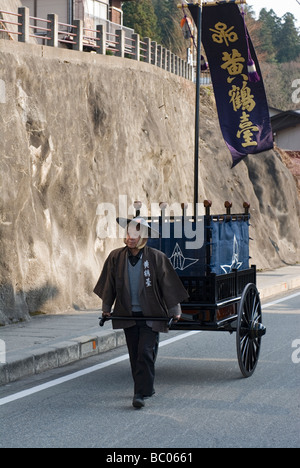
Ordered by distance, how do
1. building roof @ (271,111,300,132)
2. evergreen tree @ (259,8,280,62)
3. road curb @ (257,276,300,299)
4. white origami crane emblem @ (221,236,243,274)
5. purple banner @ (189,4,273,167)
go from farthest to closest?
evergreen tree @ (259,8,280,62)
building roof @ (271,111,300,132)
road curb @ (257,276,300,299)
purple banner @ (189,4,273,167)
white origami crane emblem @ (221,236,243,274)

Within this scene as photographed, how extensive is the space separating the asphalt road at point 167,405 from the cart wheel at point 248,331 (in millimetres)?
180

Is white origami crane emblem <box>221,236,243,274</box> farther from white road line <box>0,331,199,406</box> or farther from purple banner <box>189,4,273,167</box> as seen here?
purple banner <box>189,4,273,167</box>

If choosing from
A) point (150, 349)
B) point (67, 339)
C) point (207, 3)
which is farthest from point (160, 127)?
point (150, 349)

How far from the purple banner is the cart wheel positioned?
960 cm

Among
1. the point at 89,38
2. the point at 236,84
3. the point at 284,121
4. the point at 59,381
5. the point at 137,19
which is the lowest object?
the point at 59,381

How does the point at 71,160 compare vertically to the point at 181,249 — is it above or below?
above

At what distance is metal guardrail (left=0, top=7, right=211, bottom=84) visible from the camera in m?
18.5

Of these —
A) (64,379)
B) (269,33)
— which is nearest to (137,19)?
(64,379)

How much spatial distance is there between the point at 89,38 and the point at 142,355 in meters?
17.4

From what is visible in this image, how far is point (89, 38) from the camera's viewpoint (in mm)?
23453

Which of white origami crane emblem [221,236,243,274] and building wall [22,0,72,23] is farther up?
building wall [22,0,72,23]

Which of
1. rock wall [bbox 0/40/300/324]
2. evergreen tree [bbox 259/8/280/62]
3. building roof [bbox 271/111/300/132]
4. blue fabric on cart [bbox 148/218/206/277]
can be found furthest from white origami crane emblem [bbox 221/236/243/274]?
evergreen tree [bbox 259/8/280/62]

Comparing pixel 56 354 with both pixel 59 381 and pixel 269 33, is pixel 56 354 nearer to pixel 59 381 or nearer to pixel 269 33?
pixel 59 381

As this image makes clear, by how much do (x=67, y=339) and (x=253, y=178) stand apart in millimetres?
25230
